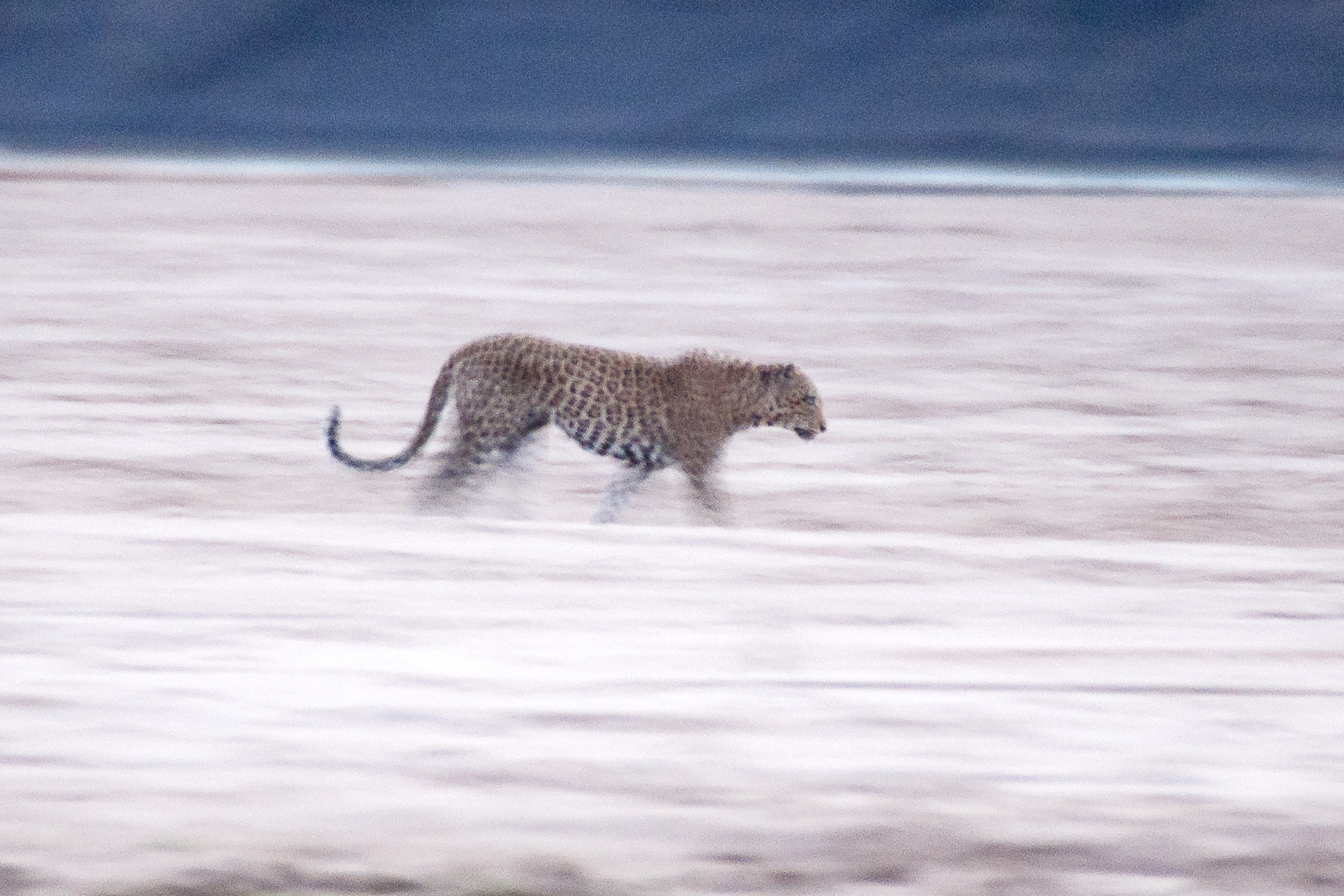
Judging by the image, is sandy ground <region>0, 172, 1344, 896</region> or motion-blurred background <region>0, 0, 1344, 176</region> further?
motion-blurred background <region>0, 0, 1344, 176</region>

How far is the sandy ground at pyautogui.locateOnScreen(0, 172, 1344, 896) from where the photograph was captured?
14.7ft

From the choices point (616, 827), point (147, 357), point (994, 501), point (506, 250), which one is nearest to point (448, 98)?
point (506, 250)

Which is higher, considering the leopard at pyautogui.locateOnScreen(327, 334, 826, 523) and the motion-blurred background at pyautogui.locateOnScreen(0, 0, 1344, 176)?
the motion-blurred background at pyautogui.locateOnScreen(0, 0, 1344, 176)

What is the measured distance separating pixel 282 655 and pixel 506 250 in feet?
33.6

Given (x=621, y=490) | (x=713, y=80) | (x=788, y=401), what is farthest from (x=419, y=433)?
(x=713, y=80)

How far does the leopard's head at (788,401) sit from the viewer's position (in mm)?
8008

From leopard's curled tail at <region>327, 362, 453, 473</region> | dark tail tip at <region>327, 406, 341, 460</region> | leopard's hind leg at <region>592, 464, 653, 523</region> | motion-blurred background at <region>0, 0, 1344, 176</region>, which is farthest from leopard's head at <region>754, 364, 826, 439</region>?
motion-blurred background at <region>0, 0, 1344, 176</region>

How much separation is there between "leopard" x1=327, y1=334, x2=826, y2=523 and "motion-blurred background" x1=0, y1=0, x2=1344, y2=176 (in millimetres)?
14721

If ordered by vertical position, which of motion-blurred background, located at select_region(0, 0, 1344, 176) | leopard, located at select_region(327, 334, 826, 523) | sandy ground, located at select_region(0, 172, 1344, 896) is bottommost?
sandy ground, located at select_region(0, 172, 1344, 896)

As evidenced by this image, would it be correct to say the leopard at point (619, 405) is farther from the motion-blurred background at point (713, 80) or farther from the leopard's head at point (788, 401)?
the motion-blurred background at point (713, 80)

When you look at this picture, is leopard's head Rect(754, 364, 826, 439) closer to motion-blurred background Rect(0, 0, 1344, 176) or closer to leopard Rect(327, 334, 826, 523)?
leopard Rect(327, 334, 826, 523)

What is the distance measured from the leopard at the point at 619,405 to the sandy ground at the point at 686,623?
0.29 m

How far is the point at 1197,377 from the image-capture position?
1203 cm

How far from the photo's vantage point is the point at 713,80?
23281 millimetres
